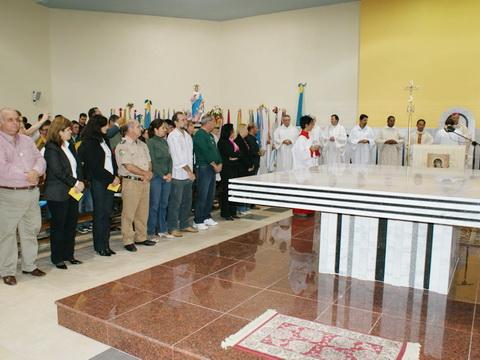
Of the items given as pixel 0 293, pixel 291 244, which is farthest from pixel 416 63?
pixel 0 293

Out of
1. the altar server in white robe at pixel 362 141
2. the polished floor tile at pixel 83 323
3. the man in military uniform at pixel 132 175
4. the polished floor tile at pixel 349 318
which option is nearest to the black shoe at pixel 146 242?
the man in military uniform at pixel 132 175

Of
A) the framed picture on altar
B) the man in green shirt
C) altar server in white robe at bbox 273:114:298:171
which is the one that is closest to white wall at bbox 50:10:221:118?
altar server in white robe at bbox 273:114:298:171

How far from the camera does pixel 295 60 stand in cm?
1108

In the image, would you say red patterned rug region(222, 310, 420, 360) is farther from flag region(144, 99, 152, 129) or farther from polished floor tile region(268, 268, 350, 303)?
flag region(144, 99, 152, 129)

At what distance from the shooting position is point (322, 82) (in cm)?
1073

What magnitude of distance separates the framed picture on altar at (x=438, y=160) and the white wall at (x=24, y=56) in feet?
23.5

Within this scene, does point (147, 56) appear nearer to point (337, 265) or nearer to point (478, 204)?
point (337, 265)

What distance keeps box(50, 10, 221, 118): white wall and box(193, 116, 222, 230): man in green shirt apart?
4381mm

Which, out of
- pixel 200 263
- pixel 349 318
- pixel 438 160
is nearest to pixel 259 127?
pixel 438 160

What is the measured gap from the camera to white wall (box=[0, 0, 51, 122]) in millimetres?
8742

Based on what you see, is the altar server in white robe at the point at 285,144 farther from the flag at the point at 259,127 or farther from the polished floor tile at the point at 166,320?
the polished floor tile at the point at 166,320

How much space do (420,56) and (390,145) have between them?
186 centimetres

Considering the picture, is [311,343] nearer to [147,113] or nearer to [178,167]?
[178,167]

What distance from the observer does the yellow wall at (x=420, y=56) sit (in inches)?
359
